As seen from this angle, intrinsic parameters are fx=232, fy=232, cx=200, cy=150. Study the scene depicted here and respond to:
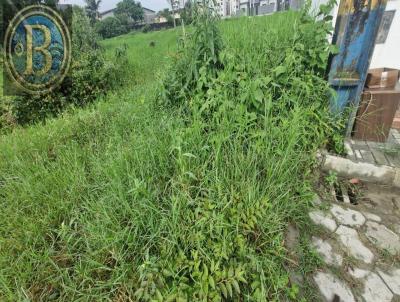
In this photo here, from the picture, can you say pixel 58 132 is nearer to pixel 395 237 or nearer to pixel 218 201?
pixel 218 201

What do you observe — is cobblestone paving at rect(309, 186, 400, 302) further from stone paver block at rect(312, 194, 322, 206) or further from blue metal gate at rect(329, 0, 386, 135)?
blue metal gate at rect(329, 0, 386, 135)

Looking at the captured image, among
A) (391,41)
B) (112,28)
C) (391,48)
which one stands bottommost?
(391,48)

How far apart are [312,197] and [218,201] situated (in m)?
0.89

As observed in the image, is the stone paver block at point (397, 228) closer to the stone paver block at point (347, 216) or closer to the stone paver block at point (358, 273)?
the stone paver block at point (347, 216)

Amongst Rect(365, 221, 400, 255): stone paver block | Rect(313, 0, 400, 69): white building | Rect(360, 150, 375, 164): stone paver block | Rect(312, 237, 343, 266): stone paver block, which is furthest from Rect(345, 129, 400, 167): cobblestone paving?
Rect(313, 0, 400, 69): white building

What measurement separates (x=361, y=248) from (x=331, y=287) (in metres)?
0.42

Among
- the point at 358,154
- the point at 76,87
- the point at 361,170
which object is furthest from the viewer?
the point at 76,87

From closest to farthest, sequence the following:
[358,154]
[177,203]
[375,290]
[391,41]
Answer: [375,290]
[177,203]
[358,154]
[391,41]

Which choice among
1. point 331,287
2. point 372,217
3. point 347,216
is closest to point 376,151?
point 372,217

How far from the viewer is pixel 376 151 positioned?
234cm

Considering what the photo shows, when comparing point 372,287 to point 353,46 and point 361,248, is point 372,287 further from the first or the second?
point 353,46

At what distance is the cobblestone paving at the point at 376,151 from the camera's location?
221 centimetres

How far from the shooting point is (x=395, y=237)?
1.68 metres

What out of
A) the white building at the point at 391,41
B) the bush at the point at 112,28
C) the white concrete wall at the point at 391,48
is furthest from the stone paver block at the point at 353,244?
the bush at the point at 112,28
